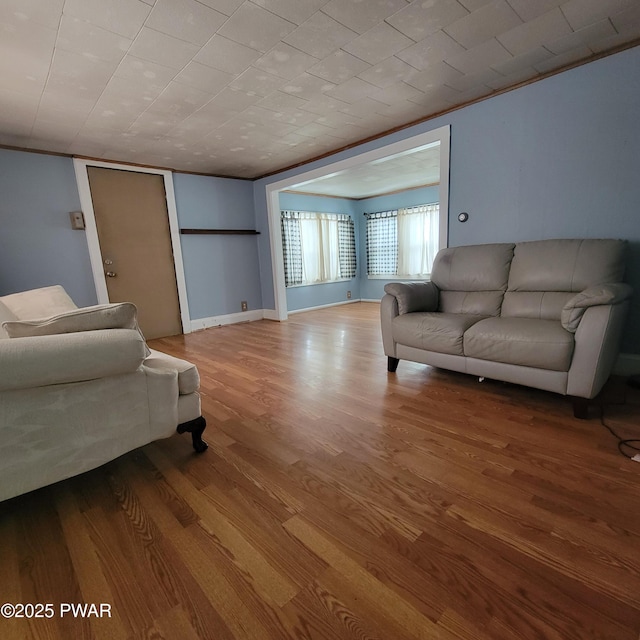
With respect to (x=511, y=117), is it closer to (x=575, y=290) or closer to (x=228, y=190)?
(x=575, y=290)

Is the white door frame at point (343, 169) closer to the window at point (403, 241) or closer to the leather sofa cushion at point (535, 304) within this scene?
Result: the leather sofa cushion at point (535, 304)

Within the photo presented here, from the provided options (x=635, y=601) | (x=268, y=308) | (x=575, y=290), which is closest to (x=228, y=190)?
(x=268, y=308)

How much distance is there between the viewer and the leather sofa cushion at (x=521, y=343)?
172 centimetres

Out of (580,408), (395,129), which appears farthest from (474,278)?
(395,129)

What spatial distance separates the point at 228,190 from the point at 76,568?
4774mm

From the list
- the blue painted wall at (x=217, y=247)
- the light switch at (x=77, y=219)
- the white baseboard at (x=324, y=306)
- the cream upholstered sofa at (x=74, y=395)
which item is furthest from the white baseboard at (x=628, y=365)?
the light switch at (x=77, y=219)

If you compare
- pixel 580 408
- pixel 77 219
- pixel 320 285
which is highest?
pixel 77 219

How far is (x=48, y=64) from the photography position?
1964 millimetres

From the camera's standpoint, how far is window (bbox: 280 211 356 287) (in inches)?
225

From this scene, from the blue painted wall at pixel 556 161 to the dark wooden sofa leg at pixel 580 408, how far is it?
99 centimetres

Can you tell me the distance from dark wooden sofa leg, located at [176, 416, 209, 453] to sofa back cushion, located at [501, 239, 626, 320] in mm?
2149

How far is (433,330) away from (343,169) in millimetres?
2576

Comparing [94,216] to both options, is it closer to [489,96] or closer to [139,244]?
[139,244]

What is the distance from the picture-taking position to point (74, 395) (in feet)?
3.86
